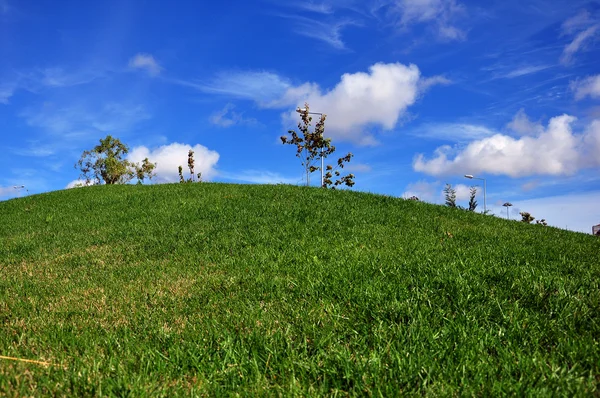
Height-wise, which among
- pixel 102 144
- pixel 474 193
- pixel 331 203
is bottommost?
pixel 331 203

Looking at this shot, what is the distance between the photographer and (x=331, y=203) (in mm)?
14000

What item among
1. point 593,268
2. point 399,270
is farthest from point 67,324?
point 593,268

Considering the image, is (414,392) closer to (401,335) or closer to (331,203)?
(401,335)

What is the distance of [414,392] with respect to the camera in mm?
3240

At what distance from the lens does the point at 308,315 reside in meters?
4.79

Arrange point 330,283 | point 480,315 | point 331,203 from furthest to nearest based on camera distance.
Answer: point 331,203
point 330,283
point 480,315

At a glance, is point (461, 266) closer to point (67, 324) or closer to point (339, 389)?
point (339, 389)

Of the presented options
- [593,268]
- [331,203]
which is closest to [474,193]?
[331,203]

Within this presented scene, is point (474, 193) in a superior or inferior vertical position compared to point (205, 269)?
superior

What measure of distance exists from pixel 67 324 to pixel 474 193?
4967 centimetres

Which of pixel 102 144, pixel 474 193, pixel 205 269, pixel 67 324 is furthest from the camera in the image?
pixel 102 144

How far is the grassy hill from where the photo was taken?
3500mm

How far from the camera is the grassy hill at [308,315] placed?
3500mm

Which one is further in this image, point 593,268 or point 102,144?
point 102,144
